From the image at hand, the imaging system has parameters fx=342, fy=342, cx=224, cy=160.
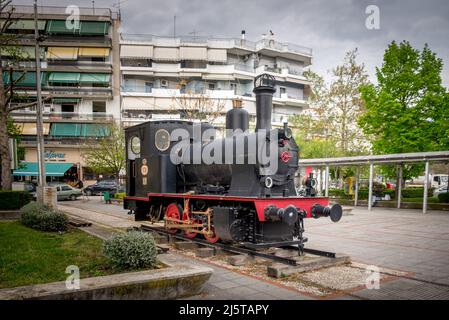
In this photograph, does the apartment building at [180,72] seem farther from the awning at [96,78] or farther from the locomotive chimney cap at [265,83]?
the locomotive chimney cap at [265,83]

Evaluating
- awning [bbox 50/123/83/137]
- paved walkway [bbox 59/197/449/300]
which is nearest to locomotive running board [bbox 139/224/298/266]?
paved walkway [bbox 59/197/449/300]

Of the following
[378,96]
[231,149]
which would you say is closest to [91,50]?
[378,96]

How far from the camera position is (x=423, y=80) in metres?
21.4

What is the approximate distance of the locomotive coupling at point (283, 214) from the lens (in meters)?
6.52

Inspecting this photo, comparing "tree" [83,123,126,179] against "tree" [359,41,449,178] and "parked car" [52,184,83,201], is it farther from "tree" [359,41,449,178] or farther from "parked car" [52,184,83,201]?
"tree" [359,41,449,178]

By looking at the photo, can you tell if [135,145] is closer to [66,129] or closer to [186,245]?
[186,245]

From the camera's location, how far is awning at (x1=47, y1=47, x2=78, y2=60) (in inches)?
1483

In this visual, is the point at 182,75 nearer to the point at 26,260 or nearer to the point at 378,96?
the point at 378,96

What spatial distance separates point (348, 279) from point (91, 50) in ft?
129

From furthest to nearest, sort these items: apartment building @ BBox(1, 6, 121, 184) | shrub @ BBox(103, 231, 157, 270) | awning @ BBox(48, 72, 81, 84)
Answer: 1. awning @ BBox(48, 72, 81, 84)
2. apartment building @ BBox(1, 6, 121, 184)
3. shrub @ BBox(103, 231, 157, 270)

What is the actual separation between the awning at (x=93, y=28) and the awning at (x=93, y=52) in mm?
1733

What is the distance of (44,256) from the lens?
22.0ft

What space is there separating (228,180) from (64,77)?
116ft

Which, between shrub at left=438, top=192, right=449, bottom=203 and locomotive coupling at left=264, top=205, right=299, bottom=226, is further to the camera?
shrub at left=438, top=192, right=449, bottom=203
